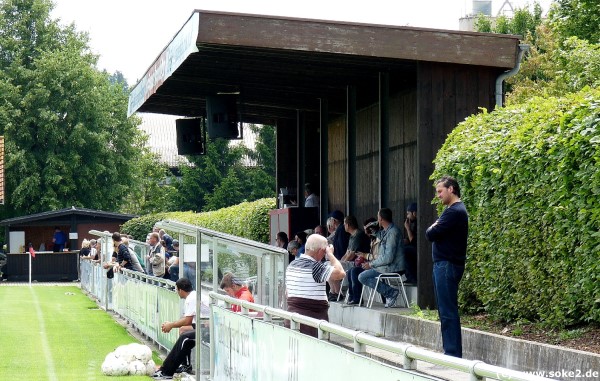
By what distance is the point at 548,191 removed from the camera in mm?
12375

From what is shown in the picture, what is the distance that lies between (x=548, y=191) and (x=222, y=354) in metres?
3.69

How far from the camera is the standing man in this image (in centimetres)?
1118

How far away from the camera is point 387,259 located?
1741cm

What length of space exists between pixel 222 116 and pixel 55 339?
600 centimetres

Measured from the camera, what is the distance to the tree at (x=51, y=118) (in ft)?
221

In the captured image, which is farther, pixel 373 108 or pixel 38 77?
pixel 38 77

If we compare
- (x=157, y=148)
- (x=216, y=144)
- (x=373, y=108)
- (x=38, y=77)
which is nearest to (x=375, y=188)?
(x=373, y=108)

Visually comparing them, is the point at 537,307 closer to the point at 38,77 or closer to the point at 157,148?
the point at 38,77

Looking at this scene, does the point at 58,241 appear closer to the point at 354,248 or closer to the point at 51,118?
the point at 51,118

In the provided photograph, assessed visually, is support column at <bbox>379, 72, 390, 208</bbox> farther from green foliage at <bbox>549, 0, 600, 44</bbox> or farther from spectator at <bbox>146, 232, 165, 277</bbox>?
green foliage at <bbox>549, 0, 600, 44</bbox>

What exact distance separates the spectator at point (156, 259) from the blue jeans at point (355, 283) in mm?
4393

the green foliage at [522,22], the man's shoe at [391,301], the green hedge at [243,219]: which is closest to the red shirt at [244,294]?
the man's shoe at [391,301]

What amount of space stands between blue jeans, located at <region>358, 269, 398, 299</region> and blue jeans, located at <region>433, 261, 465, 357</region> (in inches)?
239

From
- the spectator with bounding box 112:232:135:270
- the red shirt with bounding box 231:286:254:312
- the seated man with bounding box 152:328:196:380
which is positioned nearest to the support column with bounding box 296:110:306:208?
the spectator with bounding box 112:232:135:270
